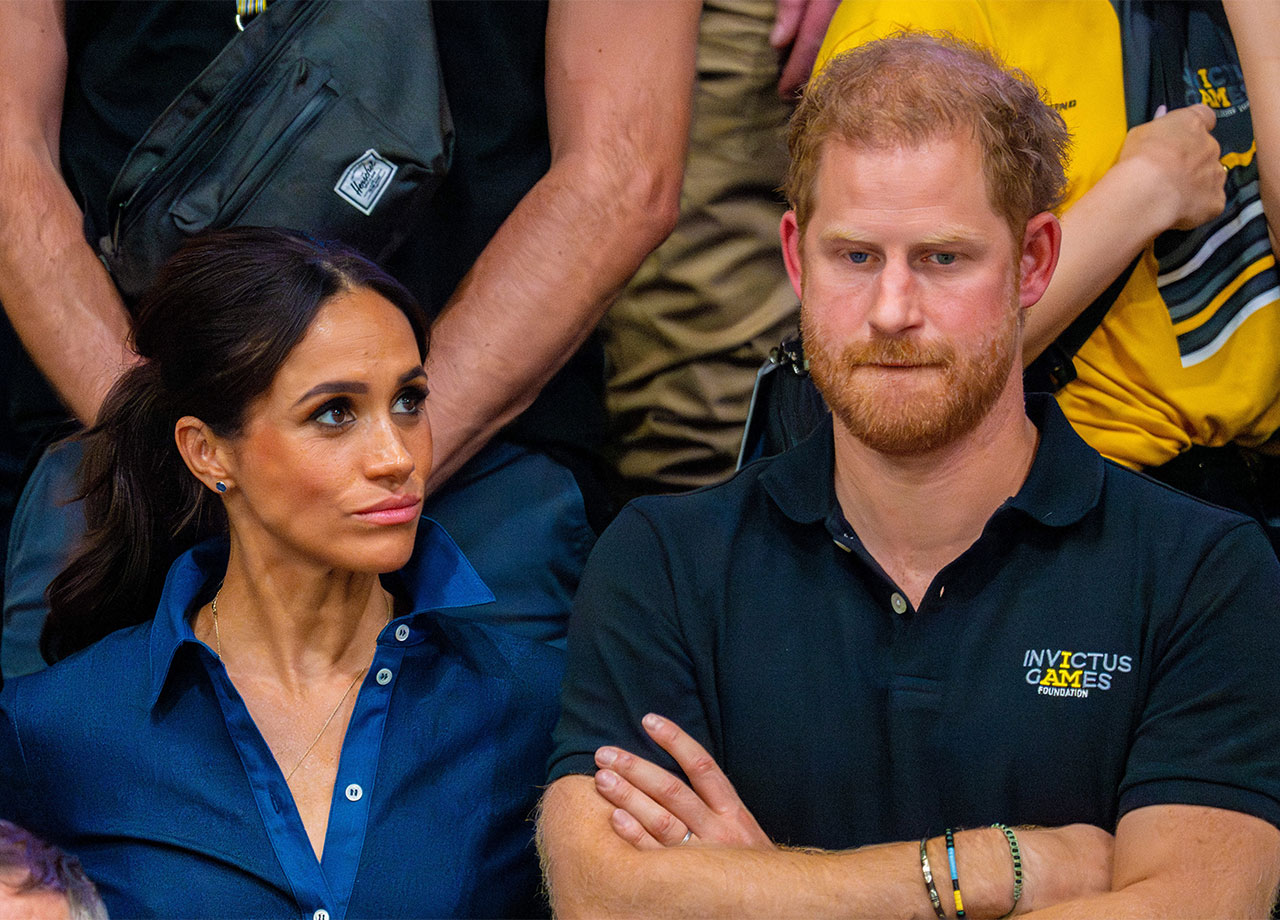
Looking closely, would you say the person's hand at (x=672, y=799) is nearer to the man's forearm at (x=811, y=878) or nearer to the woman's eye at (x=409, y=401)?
the man's forearm at (x=811, y=878)

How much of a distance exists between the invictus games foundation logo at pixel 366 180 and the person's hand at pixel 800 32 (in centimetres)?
77

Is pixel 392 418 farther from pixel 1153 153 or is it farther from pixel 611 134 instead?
pixel 1153 153

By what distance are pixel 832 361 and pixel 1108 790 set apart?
665 millimetres

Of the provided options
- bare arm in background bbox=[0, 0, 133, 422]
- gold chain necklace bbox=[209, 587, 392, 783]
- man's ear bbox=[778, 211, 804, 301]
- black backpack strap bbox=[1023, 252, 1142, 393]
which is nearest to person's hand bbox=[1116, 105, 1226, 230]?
black backpack strap bbox=[1023, 252, 1142, 393]

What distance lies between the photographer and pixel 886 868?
1869 mm

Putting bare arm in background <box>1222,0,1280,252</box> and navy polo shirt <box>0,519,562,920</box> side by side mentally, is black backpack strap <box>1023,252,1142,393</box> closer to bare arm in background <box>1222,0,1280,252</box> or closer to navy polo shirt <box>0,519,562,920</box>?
bare arm in background <box>1222,0,1280,252</box>

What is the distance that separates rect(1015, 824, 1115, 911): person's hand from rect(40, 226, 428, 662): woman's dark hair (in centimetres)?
124

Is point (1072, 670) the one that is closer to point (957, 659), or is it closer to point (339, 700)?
point (957, 659)

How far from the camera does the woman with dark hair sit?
2186mm

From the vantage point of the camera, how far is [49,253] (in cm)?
266

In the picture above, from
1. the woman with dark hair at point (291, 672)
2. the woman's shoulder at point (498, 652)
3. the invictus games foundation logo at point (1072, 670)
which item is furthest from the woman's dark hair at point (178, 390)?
the invictus games foundation logo at point (1072, 670)

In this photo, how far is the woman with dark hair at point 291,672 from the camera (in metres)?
2.19

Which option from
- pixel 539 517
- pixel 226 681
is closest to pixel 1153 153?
pixel 539 517

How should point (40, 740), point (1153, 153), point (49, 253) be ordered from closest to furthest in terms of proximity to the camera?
point (40, 740) → point (1153, 153) → point (49, 253)
